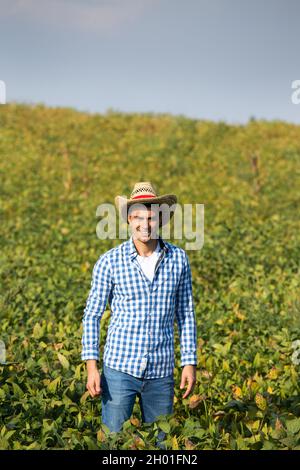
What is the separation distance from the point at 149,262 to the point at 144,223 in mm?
240

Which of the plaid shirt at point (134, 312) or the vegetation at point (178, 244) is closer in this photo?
the plaid shirt at point (134, 312)

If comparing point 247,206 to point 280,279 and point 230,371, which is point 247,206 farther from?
point 230,371

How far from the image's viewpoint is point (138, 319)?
3.77 meters

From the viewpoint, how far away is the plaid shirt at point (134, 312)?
3.74m

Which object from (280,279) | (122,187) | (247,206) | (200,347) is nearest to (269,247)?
(280,279)

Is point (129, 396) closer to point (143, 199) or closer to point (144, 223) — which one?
point (144, 223)

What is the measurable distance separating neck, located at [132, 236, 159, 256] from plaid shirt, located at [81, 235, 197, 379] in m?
0.03

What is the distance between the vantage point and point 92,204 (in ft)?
50.3

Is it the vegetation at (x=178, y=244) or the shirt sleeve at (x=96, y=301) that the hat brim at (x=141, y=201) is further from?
the vegetation at (x=178, y=244)

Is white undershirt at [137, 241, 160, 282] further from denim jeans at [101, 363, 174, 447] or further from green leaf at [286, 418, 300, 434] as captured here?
green leaf at [286, 418, 300, 434]

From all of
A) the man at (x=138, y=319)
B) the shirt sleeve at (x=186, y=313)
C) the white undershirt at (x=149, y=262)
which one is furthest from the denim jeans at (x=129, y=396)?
the white undershirt at (x=149, y=262)

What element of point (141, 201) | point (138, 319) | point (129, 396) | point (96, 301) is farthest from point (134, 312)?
point (141, 201)

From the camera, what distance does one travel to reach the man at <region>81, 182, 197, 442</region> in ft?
12.2

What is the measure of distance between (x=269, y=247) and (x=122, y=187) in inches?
291
